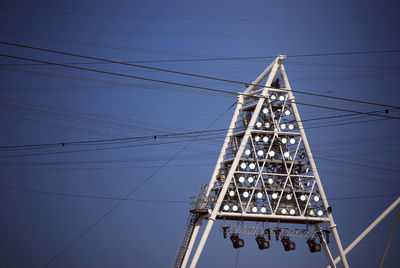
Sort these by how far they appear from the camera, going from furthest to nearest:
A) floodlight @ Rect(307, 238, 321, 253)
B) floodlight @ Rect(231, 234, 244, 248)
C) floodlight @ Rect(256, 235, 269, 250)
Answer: floodlight @ Rect(307, 238, 321, 253), floodlight @ Rect(256, 235, 269, 250), floodlight @ Rect(231, 234, 244, 248)

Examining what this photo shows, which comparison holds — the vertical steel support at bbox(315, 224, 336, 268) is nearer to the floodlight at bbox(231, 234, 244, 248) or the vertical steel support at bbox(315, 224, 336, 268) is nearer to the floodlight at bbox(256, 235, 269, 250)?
the floodlight at bbox(256, 235, 269, 250)

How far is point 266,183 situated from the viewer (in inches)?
1842

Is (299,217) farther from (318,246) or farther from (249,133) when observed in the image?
(249,133)

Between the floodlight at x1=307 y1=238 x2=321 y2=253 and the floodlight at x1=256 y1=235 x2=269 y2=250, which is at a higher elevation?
the floodlight at x1=307 y1=238 x2=321 y2=253

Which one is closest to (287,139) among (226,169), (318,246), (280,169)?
(280,169)

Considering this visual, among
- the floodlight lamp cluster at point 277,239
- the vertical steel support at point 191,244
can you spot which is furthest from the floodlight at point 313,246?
the vertical steel support at point 191,244

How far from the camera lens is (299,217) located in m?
46.3

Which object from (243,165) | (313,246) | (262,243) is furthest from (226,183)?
(313,246)

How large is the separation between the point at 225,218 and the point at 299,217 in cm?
625

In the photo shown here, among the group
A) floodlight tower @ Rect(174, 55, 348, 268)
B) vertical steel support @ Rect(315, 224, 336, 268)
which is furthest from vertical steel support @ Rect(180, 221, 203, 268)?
vertical steel support @ Rect(315, 224, 336, 268)

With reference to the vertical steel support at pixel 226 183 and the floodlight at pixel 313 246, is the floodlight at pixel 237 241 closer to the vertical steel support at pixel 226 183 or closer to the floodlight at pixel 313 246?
→ the vertical steel support at pixel 226 183

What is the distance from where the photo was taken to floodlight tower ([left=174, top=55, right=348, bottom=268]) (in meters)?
45.2

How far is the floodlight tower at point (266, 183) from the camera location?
45219 millimetres

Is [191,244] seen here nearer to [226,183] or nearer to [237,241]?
[237,241]
